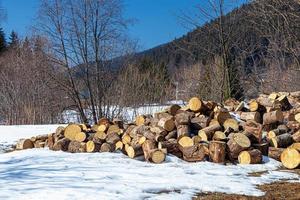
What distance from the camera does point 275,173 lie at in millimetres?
7379

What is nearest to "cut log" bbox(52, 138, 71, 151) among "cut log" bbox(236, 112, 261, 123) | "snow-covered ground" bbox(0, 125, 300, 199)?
"snow-covered ground" bbox(0, 125, 300, 199)

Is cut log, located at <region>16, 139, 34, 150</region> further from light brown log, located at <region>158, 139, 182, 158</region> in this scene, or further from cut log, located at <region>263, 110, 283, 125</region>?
cut log, located at <region>263, 110, 283, 125</region>

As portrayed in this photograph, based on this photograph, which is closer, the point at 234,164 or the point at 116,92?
the point at 234,164

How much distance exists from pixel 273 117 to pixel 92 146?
3.86 m

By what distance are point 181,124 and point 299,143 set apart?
89.7 inches

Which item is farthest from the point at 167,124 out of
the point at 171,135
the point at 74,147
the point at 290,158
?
the point at 290,158

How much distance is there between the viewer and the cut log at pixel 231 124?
29.4 feet

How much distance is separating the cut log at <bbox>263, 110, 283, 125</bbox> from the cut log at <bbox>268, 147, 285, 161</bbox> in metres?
1.07

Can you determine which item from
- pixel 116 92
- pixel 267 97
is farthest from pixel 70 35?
pixel 267 97

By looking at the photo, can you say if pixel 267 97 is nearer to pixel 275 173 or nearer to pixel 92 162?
pixel 275 173

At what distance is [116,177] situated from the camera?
6.64m

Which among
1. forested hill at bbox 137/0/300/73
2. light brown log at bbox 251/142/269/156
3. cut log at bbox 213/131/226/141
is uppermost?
forested hill at bbox 137/0/300/73

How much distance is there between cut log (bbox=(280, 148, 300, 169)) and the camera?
25.6 feet

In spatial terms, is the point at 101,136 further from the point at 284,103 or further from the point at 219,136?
the point at 284,103
